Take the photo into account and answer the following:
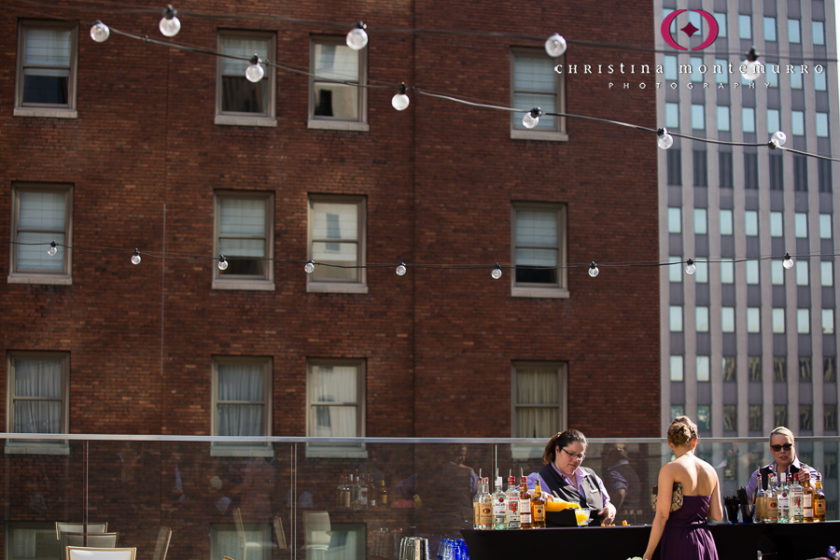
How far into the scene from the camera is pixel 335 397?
20.3 meters

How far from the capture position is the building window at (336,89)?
67.7 ft

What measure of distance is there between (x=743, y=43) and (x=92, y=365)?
82.5 m

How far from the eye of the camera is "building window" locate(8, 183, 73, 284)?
19859 millimetres

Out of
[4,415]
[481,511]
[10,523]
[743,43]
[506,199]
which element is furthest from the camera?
[743,43]

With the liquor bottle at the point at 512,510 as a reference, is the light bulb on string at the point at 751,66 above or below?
above

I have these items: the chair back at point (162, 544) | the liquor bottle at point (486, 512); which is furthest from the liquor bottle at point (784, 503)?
the chair back at point (162, 544)

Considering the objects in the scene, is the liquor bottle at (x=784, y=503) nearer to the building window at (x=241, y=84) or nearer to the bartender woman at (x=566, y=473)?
the bartender woman at (x=566, y=473)

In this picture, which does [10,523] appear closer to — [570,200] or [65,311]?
[65,311]

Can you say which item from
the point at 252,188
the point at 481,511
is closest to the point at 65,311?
the point at 252,188

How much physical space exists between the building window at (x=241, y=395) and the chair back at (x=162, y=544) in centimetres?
775

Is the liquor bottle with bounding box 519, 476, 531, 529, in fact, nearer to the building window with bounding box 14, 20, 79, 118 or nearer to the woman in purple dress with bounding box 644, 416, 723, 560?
the woman in purple dress with bounding box 644, 416, 723, 560

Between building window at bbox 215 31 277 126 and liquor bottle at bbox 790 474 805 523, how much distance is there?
41.1ft

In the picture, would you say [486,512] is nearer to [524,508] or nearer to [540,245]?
[524,508]

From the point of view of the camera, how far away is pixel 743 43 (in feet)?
305
